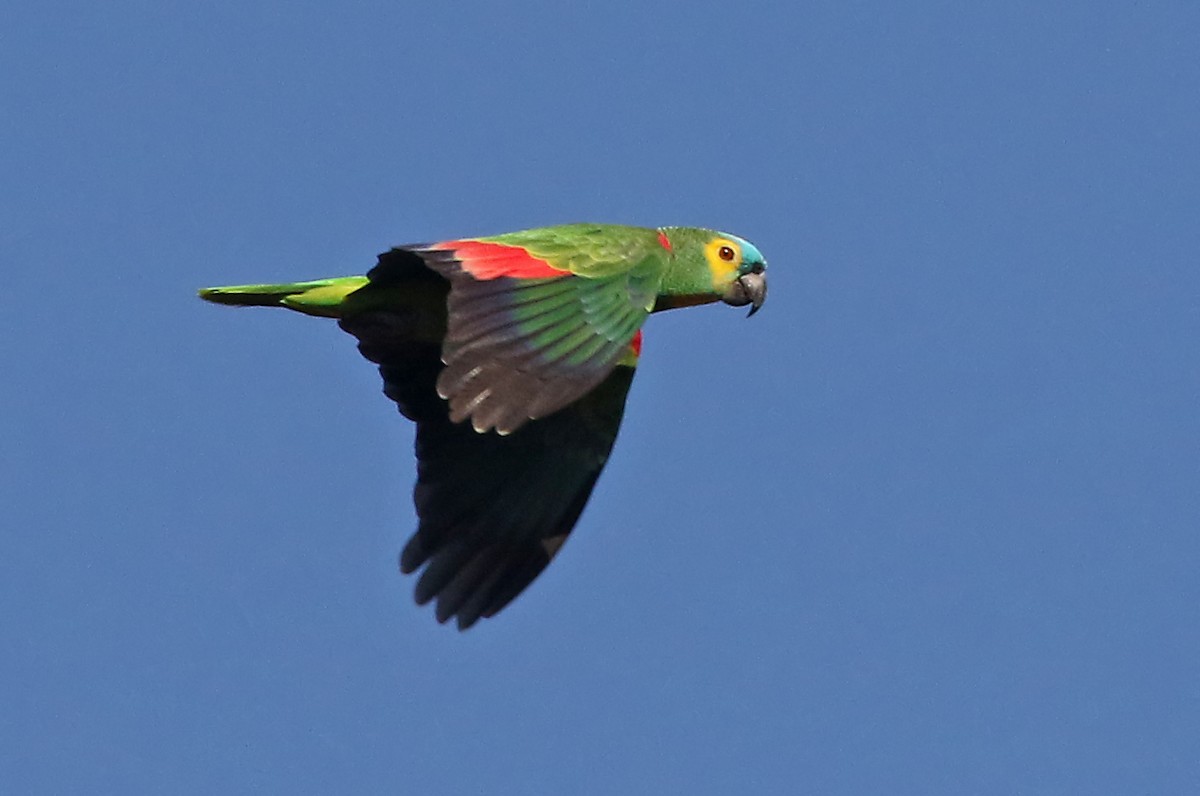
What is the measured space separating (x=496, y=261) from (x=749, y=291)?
2.85 m

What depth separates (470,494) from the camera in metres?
14.1

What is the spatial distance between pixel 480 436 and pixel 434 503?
21.9 inches

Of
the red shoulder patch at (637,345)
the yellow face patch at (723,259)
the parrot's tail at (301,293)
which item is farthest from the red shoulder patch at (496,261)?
the yellow face patch at (723,259)

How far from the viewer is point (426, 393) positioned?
46.1 ft

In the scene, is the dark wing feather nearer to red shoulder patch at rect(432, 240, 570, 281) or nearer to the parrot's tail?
the parrot's tail

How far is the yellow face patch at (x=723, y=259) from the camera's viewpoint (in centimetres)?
1455

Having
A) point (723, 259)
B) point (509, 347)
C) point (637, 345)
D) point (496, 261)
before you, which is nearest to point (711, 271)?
point (723, 259)

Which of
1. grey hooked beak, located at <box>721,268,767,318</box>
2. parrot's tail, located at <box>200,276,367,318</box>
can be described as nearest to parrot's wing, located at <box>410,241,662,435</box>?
parrot's tail, located at <box>200,276,367,318</box>

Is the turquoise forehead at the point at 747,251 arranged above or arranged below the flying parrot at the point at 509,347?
above

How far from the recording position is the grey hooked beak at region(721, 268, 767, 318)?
580 inches

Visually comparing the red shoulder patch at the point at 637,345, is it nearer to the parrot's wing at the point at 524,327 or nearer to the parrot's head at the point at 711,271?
the parrot's head at the point at 711,271

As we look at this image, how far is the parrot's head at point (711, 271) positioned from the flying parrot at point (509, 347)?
12mm

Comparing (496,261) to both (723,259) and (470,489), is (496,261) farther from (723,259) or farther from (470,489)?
(723,259)

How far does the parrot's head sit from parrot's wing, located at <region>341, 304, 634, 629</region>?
64 centimetres
